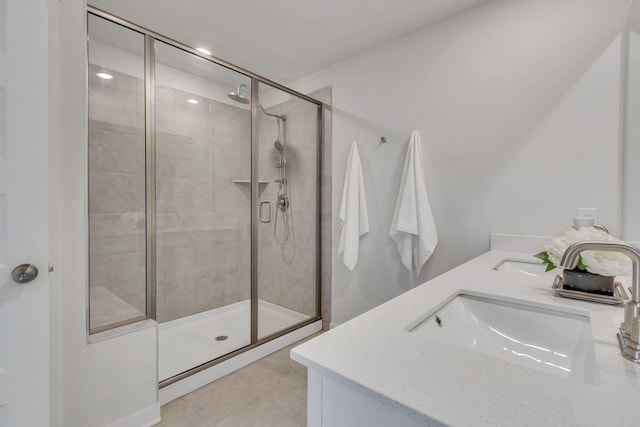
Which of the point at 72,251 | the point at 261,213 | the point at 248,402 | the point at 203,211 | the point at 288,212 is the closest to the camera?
the point at 72,251

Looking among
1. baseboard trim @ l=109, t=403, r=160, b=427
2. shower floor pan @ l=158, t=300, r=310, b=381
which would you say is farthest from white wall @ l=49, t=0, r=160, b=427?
shower floor pan @ l=158, t=300, r=310, b=381

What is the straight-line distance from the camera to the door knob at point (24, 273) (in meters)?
0.99

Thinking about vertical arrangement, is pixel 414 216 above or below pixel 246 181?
below

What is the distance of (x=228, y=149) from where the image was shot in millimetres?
2506

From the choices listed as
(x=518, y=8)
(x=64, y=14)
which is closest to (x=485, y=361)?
(x=64, y=14)

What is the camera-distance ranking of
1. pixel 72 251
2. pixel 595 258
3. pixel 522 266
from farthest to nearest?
pixel 522 266 < pixel 72 251 < pixel 595 258

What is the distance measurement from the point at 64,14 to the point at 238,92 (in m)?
1.13

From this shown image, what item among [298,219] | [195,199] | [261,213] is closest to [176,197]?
[195,199]

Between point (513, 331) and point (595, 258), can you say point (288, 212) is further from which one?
point (595, 258)

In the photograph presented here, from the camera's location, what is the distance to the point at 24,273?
1.00 metres

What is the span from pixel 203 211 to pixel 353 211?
1.28 metres

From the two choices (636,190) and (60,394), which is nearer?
(60,394)

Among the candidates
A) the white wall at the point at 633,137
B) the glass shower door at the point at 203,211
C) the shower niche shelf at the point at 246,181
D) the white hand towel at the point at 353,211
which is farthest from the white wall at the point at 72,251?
the white wall at the point at 633,137

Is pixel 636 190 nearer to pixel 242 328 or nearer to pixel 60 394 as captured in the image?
pixel 242 328
